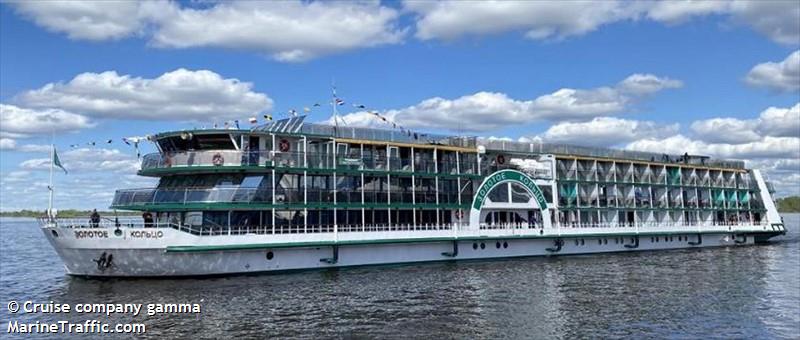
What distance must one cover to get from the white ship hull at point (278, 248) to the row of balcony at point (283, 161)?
4.36 m

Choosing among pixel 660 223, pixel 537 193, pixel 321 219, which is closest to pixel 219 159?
pixel 321 219

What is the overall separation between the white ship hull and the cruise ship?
0.23ft

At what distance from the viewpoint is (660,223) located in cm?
5856

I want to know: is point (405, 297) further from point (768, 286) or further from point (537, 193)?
point (537, 193)

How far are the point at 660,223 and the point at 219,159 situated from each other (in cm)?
4112

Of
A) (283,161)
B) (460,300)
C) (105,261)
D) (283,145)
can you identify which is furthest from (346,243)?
(105,261)

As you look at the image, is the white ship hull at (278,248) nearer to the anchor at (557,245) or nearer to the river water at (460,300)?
the anchor at (557,245)

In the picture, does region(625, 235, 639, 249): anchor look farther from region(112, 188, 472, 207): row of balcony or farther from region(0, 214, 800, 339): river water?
region(112, 188, 472, 207): row of balcony

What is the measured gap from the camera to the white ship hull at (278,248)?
31938mm

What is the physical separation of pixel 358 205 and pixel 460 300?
1346 centimetres

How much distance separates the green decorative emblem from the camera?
45.5 metres

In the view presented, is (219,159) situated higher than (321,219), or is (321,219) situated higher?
(219,159)

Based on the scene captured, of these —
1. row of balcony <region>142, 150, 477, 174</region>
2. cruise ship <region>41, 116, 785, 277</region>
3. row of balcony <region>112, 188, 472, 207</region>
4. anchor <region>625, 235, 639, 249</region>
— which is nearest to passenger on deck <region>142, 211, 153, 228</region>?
cruise ship <region>41, 116, 785, 277</region>

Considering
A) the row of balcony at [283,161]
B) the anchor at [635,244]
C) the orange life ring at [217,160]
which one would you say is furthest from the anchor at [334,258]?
the anchor at [635,244]
